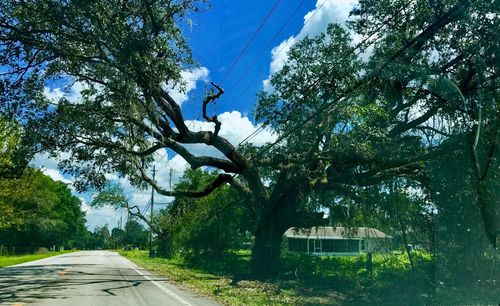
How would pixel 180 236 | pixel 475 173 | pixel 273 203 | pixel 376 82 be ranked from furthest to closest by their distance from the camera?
1. pixel 180 236
2. pixel 273 203
3. pixel 376 82
4. pixel 475 173

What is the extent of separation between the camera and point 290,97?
1931cm

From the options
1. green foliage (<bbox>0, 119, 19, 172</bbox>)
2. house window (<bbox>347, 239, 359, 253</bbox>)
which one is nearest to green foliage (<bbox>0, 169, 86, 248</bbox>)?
green foliage (<bbox>0, 119, 19, 172</bbox>)

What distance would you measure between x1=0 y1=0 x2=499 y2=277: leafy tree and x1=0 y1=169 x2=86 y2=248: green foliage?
1645 centimetres

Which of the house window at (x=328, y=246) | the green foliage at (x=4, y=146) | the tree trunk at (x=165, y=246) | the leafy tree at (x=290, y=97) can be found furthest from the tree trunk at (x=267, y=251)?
the house window at (x=328, y=246)

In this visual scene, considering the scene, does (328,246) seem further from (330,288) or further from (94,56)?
(94,56)

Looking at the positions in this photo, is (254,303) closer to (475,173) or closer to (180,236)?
(475,173)

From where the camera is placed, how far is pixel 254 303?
1341 cm

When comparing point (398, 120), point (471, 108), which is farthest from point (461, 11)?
point (398, 120)

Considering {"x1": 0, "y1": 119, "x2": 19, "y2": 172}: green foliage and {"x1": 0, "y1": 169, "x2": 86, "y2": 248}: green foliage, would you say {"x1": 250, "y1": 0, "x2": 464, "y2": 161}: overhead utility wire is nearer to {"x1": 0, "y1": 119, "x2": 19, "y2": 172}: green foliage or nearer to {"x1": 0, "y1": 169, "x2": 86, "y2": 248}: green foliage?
{"x1": 0, "y1": 119, "x2": 19, "y2": 172}: green foliage

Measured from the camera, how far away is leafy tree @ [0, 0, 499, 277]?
12773mm

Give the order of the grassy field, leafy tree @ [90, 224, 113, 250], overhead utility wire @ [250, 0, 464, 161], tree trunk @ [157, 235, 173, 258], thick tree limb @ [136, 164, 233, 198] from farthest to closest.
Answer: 1. leafy tree @ [90, 224, 113, 250]
2. tree trunk @ [157, 235, 173, 258]
3. thick tree limb @ [136, 164, 233, 198]
4. the grassy field
5. overhead utility wire @ [250, 0, 464, 161]

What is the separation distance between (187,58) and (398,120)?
871 centimetres

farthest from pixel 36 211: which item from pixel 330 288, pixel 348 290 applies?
pixel 348 290

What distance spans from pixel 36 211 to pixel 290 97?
48.6 meters
